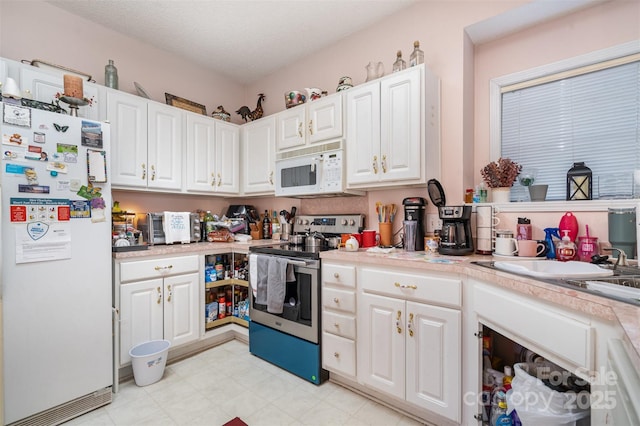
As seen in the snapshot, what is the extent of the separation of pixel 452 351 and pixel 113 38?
12.1ft

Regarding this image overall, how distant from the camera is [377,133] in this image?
7.07ft

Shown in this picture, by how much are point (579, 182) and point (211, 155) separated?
9.99 ft

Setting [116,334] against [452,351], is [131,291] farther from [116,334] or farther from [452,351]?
[452,351]

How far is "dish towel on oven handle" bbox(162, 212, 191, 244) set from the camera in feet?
8.65

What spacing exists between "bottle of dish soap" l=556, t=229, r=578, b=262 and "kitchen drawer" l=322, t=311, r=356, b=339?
49.1 inches

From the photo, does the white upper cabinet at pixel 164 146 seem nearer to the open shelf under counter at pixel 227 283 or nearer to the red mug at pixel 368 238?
the open shelf under counter at pixel 227 283

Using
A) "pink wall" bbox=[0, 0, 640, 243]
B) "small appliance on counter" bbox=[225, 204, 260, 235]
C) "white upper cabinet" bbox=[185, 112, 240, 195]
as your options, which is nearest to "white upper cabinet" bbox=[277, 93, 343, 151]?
"pink wall" bbox=[0, 0, 640, 243]

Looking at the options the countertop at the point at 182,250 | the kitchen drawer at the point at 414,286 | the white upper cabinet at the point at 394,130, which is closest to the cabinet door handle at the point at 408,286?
the kitchen drawer at the point at 414,286

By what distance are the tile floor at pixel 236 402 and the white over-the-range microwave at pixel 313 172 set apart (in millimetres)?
1480

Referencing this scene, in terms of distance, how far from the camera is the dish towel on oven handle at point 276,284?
212cm

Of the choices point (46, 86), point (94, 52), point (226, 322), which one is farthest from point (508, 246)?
point (94, 52)

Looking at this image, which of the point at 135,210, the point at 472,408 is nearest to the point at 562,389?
the point at 472,408

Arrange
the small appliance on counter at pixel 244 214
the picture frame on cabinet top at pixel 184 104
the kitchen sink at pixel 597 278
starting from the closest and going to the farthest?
the kitchen sink at pixel 597 278
the picture frame on cabinet top at pixel 184 104
the small appliance on counter at pixel 244 214

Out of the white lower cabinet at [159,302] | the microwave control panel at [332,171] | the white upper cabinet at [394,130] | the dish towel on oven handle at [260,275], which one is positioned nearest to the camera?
the white upper cabinet at [394,130]
